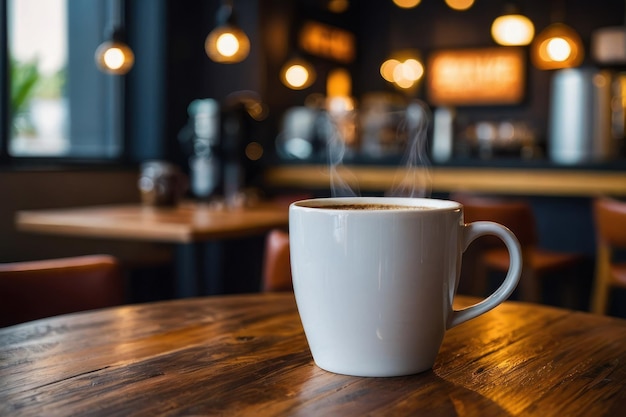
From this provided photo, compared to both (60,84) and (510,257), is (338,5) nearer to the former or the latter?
(60,84)

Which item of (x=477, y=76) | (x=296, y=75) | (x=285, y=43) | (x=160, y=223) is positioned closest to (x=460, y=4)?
(x=477, y=76)

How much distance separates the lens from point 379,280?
733 mm

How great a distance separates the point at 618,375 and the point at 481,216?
2.39 metres

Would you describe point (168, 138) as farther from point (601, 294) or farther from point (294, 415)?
point (294, 415)

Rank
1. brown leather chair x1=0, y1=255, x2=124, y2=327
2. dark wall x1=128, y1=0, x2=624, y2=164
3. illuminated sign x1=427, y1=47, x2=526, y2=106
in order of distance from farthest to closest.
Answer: illuminated sign x1=427, y1=47, x2=526, y2=106
dark wall x1=128, y1=0, x2=624, y2=164
brown leather chair x1=0, y1=255, x2=124, y2=327

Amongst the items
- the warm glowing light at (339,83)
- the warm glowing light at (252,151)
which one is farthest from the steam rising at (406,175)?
the warm glowing light at (339,83)

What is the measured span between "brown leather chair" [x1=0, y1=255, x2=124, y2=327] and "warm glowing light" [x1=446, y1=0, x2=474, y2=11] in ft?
18.3

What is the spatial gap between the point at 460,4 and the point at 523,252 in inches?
153

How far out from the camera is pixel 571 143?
4426 mm

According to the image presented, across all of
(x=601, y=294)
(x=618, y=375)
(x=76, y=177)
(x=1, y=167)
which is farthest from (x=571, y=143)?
(x=618, y=375)

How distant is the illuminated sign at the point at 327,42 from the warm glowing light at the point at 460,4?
3.27 ft

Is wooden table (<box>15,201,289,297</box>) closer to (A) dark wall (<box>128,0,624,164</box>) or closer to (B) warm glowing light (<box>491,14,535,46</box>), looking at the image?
(B) warm glowing light (<box>491,14,535,46</box>)

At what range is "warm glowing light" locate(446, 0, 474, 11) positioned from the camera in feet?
21.2

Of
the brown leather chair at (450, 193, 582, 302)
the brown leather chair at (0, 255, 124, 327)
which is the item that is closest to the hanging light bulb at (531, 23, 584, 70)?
the brown leather chair at (450, 193, 582, 302)
